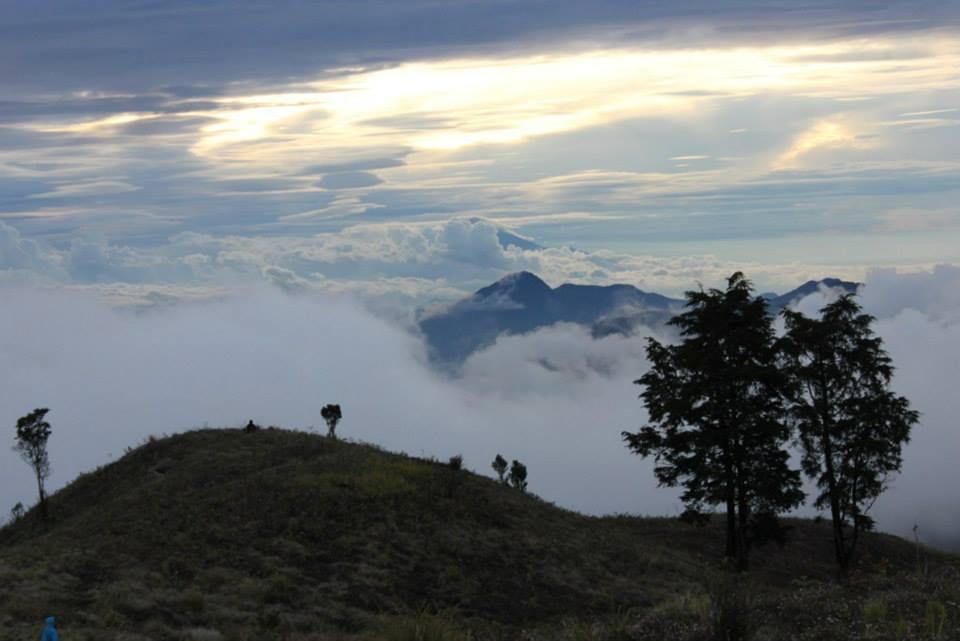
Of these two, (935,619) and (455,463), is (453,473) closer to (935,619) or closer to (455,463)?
(455,463)

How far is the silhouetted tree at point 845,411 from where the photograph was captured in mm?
36219

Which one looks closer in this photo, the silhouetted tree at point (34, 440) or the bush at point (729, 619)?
the bush at point (729, 619)

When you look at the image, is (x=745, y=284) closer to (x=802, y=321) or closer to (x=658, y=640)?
(x=802, y=321)

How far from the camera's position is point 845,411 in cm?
3684

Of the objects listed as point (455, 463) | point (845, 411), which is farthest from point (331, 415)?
point (845, 411)

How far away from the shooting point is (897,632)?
16.8m

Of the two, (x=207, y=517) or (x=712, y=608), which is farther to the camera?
(x=207, y=517)

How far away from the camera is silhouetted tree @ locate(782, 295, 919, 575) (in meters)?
36.2

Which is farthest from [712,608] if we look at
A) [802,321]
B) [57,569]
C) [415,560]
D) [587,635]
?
[802,321]

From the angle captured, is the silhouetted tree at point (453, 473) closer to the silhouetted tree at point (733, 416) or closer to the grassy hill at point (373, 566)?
the grassy hill at point (373, 566)

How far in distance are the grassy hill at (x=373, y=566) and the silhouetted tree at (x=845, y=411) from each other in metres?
3.92

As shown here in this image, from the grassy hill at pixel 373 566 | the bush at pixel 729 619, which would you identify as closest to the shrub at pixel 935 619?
the grassy hill at pixel 373 566

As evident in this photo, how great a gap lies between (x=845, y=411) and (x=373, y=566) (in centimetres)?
2134

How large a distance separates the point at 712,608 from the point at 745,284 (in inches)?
952
